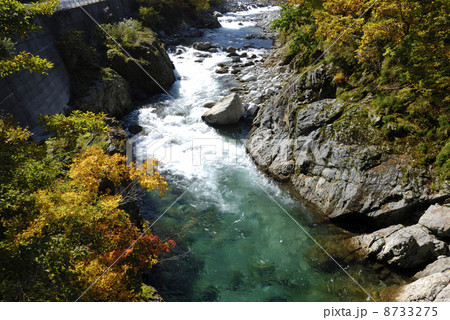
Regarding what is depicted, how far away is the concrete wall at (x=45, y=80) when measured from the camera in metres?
11.2

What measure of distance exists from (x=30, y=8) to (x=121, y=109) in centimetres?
1164

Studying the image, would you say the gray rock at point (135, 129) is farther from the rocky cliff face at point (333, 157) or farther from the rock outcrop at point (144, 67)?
the rocky cliff face at point (333, 157)

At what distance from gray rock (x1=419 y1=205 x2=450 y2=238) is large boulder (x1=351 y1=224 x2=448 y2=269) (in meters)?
0.21

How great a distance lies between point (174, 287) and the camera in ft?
27.3

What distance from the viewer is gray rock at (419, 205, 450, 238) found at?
7734 mm

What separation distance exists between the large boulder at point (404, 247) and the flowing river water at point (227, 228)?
70 centimetres

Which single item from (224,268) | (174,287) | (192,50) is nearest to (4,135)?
(174,287)

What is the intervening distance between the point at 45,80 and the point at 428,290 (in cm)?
1863

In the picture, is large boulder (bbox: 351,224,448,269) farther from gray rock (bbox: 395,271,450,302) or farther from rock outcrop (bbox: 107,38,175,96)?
rock outcrop (bbox: 107,38,175,96)

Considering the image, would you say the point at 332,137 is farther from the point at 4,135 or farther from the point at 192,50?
the point at 192,50

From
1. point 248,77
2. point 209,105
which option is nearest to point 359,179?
point 209,105

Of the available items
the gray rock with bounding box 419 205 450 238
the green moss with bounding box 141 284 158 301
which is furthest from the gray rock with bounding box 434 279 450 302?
the green moss with bounding box 141 284 158 301

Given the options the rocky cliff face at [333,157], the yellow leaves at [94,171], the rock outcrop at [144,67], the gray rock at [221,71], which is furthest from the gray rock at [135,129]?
the gray rock at [221,71]

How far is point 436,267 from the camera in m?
7.44
